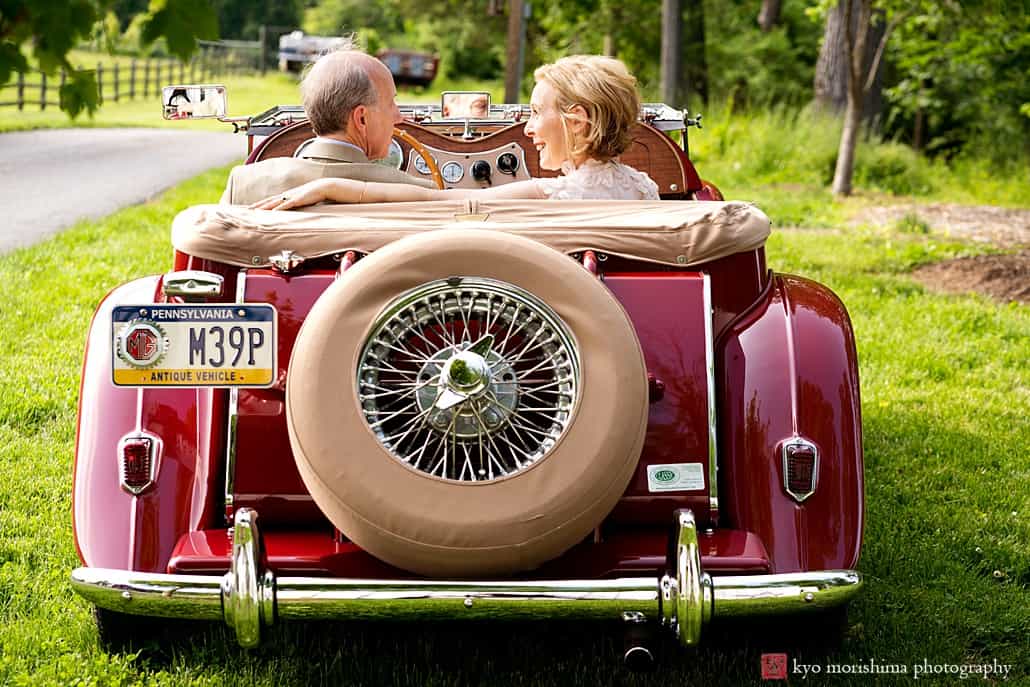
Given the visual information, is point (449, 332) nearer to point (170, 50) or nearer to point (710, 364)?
point (710, 364)

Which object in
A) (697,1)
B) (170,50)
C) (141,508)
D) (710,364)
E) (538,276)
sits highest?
(697,1)

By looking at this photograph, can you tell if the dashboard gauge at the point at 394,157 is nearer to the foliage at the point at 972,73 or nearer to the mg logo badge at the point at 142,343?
the mg logo badge at the point at 142,343

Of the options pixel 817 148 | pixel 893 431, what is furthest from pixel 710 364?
pixel 817 148

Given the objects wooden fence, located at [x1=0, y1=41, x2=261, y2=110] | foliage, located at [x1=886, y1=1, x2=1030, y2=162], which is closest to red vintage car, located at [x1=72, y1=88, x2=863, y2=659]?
foliage, located at [x1=886, y1=1, x2=1030, y2=162]

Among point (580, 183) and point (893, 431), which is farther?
point (893, 431)

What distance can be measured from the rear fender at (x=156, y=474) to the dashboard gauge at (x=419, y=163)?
218 cm

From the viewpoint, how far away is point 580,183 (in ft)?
12.8

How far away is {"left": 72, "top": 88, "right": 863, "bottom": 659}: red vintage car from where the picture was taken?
9.21ft

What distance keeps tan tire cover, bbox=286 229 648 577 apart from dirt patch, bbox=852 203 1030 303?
630 centimetres

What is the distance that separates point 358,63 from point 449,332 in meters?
1.36

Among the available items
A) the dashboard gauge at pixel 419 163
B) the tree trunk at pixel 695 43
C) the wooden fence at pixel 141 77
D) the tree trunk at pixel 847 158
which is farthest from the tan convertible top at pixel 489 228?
the tree trunk at pixel 695 43

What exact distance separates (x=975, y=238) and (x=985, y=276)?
7.17 feet

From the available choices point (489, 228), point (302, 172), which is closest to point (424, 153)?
point (302, 172)

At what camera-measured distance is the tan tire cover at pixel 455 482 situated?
278 cm
